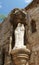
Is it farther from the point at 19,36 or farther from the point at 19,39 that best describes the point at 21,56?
the point at 19,36

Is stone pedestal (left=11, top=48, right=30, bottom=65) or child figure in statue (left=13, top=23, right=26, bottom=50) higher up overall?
child figure in statue (left=13, top=23, right=26, bottom=50)

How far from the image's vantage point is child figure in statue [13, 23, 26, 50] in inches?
315

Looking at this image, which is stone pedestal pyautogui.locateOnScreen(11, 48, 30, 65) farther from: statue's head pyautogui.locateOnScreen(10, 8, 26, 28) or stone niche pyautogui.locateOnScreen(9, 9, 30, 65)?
statue's head pyautogui.locateOnScreen(10, 8, 26, 28)

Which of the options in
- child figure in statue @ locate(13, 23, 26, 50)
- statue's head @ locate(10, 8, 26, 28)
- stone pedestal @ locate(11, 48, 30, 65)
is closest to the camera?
stone pedestal @ locate(11, 48, 30, 65)

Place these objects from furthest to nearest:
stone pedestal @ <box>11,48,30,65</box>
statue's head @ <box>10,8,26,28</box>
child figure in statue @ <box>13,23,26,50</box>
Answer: statue's head @ <box>10,8,26,28</box>
child figure in statue @ <box>13,23,26,50</box>
stone pedestal @ <box>11,48,30,65</box>

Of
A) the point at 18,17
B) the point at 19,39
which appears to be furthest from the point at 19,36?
the point at 18,17

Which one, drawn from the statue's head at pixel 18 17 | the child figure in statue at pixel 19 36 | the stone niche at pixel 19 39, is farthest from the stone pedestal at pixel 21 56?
the statue's head at pixel 18 17

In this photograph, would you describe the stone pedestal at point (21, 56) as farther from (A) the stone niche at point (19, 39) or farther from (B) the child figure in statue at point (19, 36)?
(B) the child figure in statue at point (19, 36)

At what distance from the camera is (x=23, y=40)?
813cm

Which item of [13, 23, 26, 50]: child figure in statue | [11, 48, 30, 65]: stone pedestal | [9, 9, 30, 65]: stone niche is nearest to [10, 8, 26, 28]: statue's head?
[9, 9, 30, 65]: stone niche

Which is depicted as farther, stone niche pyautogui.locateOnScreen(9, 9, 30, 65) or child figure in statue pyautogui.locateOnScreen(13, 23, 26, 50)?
child figure in statue pyautogui.locateOnScreen(13, 23, 26, 50)

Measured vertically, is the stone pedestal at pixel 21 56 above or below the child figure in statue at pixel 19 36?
below

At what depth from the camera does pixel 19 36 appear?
8195 millimetres

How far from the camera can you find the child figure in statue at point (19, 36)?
799cm
